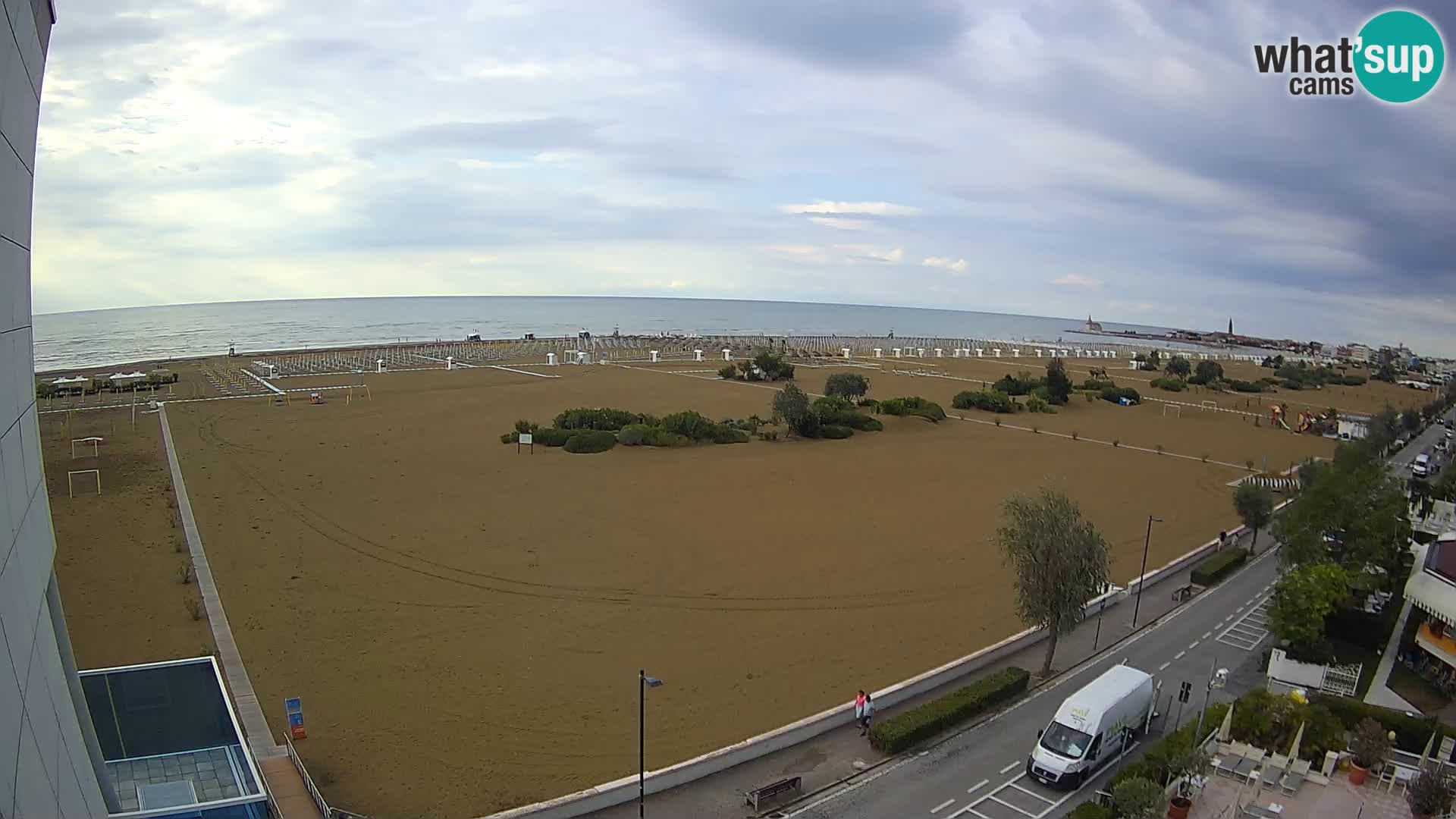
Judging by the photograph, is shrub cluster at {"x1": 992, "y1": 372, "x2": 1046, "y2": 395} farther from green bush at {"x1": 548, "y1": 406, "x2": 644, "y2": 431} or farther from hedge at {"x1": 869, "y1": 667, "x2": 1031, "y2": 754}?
hedge at {"x1": 869, "y1": 667, "x2": 1031, "y2": 754}

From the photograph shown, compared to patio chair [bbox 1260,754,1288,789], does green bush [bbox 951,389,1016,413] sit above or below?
above

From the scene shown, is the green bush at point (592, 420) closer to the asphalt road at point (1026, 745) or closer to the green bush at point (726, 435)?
the green bush at point (726, 435)

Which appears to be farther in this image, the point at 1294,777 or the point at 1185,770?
the point at 1294,777

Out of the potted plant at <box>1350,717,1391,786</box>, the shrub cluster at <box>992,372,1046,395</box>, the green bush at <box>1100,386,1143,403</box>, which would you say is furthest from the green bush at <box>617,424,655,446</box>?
the green bush at <box>1100,386,1143,403</box>

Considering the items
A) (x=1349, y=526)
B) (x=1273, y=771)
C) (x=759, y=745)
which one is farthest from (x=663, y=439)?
(x=1273, y=771)

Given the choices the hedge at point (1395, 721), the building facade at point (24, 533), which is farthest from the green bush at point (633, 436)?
the building facade at point (24, 533)

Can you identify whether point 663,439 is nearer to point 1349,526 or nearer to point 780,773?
point 1349,526

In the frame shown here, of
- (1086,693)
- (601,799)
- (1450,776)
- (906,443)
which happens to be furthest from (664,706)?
(906,443)
